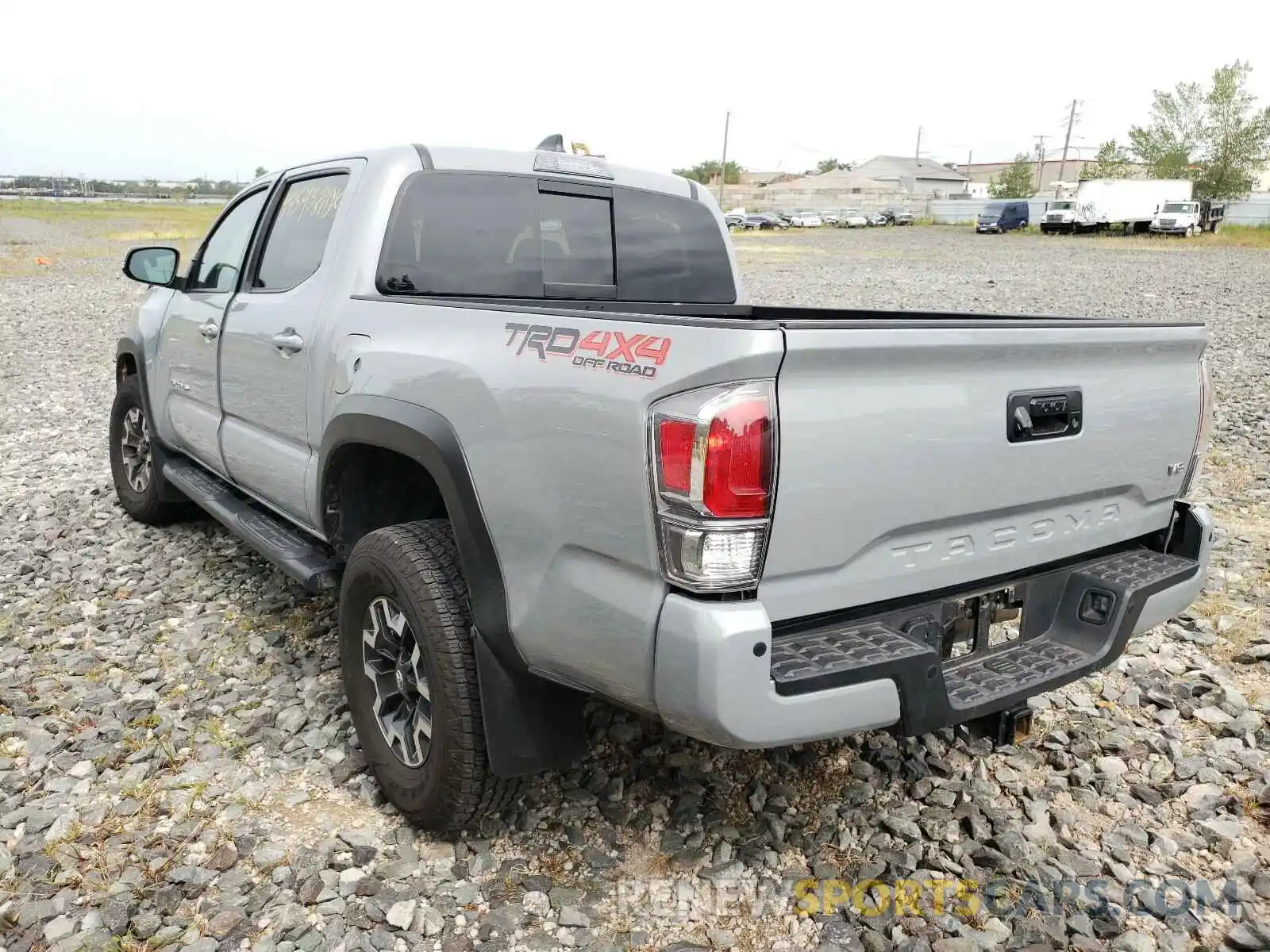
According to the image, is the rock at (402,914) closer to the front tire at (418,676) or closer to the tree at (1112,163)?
the front tire at (418,676)

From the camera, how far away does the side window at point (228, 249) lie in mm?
4445

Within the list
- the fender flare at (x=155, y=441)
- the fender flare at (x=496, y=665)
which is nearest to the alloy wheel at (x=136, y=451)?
the fender flare at (x=155, y=441)

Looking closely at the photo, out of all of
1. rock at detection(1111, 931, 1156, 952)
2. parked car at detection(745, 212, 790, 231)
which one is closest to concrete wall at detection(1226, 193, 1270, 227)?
parked car at detection(745, 212, 790, 231)

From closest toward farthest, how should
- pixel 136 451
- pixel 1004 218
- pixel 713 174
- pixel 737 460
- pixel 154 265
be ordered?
pixel 737 460
pixel 154 265
pixel 136 451
pixel 1004 218
pixel 713 174

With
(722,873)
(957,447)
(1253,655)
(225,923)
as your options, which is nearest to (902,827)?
(722,873)

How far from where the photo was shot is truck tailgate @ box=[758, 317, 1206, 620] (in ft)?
7.10

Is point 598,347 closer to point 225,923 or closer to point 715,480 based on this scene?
point 715,480

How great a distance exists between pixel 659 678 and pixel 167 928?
1.54m

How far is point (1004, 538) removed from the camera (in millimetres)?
2576

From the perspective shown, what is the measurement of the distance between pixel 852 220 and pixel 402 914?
220 feet

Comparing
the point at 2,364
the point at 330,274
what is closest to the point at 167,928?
the point at 330,274

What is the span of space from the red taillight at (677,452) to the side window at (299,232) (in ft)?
Result: 6.90

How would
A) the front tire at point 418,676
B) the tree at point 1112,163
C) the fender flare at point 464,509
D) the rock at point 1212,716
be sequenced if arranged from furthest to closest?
the tree at point 1112,163 → the rock at point 1212,716 → the front tire at point 418,676 → the fender flare at point 464,509

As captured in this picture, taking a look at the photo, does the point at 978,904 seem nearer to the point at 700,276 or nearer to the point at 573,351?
the point at 573,351
